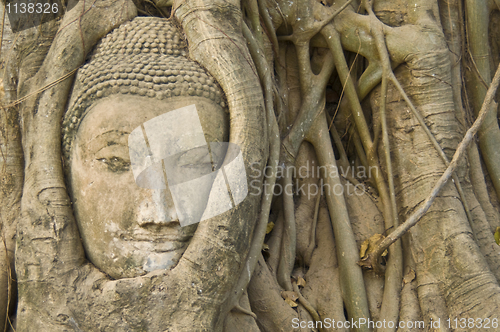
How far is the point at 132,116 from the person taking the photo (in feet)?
6.66

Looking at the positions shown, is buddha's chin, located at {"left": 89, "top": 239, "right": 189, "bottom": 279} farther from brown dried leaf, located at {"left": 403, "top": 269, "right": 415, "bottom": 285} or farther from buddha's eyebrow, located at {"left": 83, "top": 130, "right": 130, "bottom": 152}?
brown dried leaf, located at {"left": 403, "top": 269, "right": 415, "bottom": 285}

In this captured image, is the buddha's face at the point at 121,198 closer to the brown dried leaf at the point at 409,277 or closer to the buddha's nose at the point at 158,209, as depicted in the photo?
the buddha's nose at the point at 158,209

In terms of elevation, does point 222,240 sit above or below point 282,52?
below

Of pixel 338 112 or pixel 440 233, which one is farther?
pixel 338 112

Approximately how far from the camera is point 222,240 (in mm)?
1936

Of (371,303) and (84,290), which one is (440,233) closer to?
(371,303)

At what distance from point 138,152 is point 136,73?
40cm

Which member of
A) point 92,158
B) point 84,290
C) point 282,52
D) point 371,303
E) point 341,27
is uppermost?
point 341,27

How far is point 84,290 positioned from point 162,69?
1096mm

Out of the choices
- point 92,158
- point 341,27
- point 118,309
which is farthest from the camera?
point 341,27

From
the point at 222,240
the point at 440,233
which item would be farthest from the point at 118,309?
the point at 440,233

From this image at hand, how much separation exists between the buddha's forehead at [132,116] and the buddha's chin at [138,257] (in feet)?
1.70

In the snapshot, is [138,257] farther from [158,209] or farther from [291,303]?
[291,303]

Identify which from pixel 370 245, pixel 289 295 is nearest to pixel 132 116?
pixel 289 295
